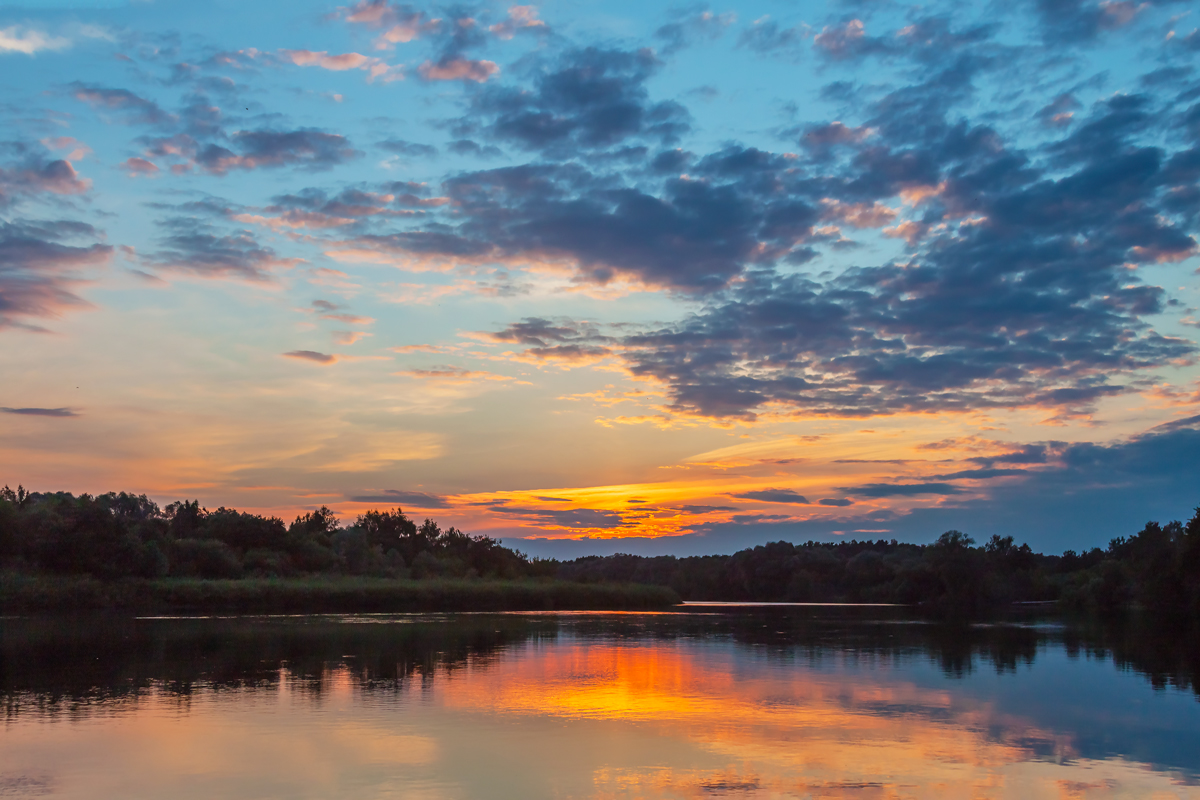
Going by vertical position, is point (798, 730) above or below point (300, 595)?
above

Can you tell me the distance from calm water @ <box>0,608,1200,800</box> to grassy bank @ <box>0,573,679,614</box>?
21549mm

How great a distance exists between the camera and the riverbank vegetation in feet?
193

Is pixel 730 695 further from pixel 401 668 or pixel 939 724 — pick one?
pixel 401 668

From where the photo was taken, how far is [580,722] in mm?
17875

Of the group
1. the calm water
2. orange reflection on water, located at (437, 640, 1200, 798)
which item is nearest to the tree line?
the calm water

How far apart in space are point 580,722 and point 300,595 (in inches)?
1959

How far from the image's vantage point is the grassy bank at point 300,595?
53.8 metres

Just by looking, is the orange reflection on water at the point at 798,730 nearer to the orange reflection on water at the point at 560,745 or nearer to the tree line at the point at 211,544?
the orange reflection on water at the point at 560,745

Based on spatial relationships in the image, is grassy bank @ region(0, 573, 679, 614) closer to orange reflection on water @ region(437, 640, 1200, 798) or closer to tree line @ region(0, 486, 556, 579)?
tree line @ region(0, 486, 556, 579)

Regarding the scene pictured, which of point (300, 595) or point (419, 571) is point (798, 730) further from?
point (419, 571)

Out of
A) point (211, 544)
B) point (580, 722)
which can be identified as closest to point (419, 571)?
point (211, 544)

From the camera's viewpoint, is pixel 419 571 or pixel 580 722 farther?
pixel 419 571

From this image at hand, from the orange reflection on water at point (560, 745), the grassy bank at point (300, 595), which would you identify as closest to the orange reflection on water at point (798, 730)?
the orange reflection on water at point (560, 745)

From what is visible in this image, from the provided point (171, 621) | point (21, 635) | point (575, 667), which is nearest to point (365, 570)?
point (171, 621)
